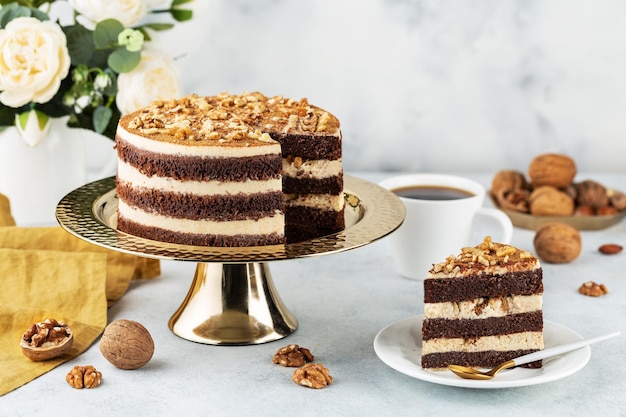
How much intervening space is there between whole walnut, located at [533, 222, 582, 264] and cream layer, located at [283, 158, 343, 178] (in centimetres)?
78

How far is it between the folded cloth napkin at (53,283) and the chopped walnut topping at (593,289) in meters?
1.19

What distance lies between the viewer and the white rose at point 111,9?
2.79 m

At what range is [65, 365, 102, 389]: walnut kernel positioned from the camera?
2004 mm

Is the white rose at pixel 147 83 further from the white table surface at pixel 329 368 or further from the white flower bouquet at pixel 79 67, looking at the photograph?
the white table surface at pixel 329 368

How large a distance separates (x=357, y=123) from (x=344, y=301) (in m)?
1.30

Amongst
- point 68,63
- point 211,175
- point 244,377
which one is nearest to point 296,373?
point 244,377

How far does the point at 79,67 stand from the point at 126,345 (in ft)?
3.81

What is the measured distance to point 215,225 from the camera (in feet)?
7.08

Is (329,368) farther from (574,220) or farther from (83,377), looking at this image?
(574,220)

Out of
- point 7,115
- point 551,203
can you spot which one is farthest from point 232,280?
point 551,203

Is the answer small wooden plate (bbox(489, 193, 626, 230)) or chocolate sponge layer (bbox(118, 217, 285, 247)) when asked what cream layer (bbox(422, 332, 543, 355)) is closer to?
chocolate sponge layer (bbox(118, 217, 285, 247))

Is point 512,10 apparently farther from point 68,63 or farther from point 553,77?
point 68,63

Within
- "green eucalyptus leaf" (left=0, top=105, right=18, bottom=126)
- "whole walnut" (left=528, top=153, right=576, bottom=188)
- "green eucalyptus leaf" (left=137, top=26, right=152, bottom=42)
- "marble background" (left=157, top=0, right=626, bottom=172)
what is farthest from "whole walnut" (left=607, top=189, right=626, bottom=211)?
"green eucalyptus leaf" (left=0, top=105, right=18, bottom=126)

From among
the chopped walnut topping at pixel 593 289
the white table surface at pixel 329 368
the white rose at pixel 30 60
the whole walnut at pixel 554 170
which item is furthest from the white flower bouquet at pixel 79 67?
the chopped walnut topping at pixel 593 289
